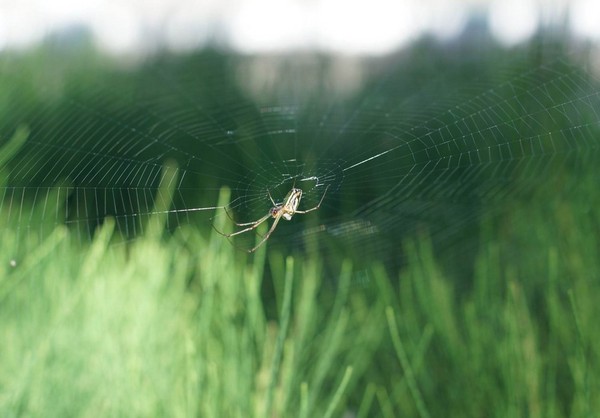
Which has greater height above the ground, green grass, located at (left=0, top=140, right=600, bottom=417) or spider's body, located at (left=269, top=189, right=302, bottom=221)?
spider's body, located at (left=269, top=189, right=302, bottom=221)

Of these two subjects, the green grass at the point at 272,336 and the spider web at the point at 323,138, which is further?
the spider web at the point at 323,138

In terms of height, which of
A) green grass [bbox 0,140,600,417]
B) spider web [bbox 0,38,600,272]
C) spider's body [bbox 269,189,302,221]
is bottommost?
green grass [bbox 0,140,600,417]

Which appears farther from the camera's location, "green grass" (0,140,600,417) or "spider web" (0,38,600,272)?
"spider web" (0,38,600,272)

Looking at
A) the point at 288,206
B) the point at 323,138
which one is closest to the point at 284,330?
the point at 288,206

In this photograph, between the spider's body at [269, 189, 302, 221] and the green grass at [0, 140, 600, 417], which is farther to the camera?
the spider's body at [269, 189, 302, 221]

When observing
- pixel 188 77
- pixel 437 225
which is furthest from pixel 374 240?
pixel 188 77

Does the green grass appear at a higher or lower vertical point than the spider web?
lower

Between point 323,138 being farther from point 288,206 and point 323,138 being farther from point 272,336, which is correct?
point 272,336
